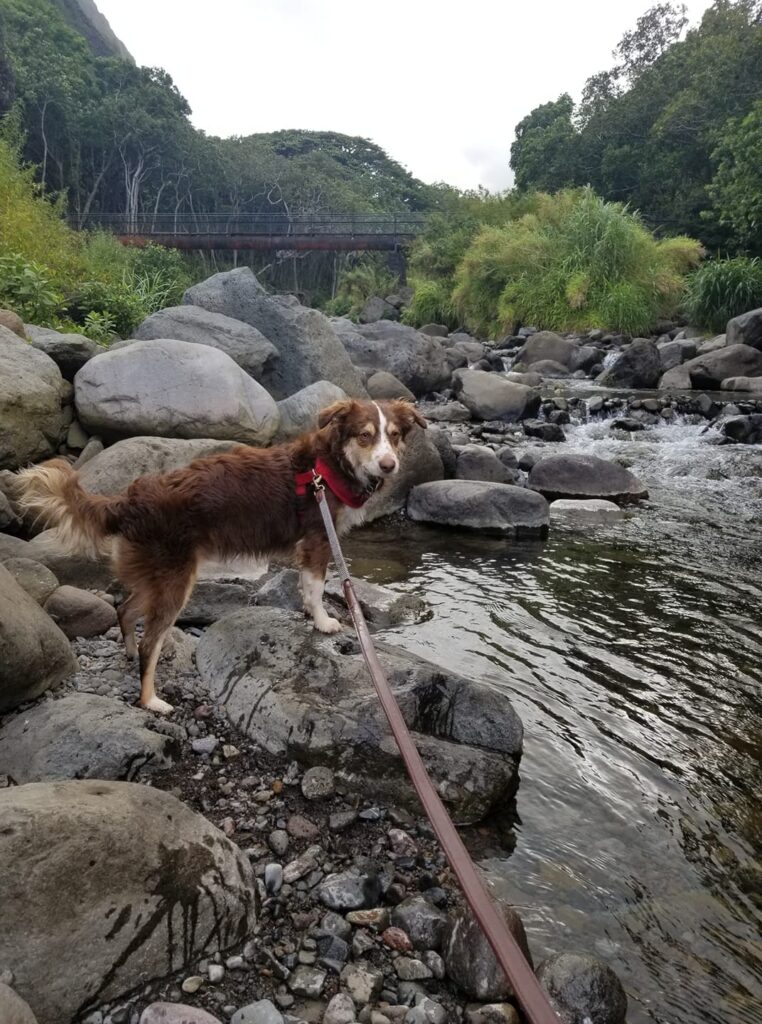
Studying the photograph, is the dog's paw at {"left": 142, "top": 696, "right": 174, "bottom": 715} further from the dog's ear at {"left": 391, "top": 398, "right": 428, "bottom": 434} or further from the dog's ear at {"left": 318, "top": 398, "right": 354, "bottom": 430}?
the dog's ear at {"left": 391, "top": 398, "right": 428, "bottom": 434}

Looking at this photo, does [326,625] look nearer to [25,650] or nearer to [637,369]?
[25,650]

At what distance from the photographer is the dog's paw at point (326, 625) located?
3966 millimetres

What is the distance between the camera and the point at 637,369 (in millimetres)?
17250

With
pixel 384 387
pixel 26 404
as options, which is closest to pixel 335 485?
pixel 26 404

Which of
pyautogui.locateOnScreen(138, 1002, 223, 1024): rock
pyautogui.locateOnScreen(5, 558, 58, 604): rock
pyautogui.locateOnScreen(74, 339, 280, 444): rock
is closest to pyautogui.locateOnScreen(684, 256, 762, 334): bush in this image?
pyautogui.locateOnScreen(74, 339, 280, 444): rock

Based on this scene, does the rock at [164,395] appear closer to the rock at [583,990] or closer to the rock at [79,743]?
the rock at [79,743]

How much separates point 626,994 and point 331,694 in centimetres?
163

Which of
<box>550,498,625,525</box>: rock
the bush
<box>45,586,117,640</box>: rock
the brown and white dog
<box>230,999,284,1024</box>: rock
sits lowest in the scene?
<box>550,498,625,525</box>: rock

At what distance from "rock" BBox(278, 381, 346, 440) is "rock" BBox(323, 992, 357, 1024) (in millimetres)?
7174

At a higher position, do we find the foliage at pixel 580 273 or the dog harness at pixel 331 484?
the foliage at pixel 580 273

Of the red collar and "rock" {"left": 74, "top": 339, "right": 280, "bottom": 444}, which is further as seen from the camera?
"rock" {"left": 74, "top": 339, "right": 280, "bottom": 444}

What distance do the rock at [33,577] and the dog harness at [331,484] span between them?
1.59m

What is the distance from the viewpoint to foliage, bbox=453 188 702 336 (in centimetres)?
2361

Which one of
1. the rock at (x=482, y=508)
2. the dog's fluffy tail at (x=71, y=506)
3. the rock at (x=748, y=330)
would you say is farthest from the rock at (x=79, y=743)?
the rock at (x=748, y=330)
